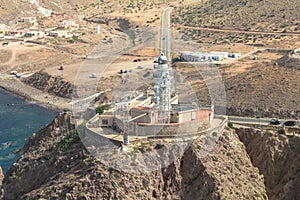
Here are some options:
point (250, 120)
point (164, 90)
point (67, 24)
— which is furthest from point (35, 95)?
point (164, 90)

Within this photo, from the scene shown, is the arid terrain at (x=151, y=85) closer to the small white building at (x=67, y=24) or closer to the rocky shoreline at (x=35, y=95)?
the rocky shoreline at (x=35, y=95)

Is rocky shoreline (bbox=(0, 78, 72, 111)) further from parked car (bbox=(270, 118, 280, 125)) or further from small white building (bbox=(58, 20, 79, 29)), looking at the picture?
small white building (bbox=(58, 20, 79, 29))

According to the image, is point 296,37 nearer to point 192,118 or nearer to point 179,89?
point 179,89

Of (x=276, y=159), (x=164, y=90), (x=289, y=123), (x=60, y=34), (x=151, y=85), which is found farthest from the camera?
(x=60, y=34)

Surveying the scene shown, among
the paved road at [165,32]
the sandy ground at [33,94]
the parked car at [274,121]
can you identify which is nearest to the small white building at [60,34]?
the paved road at [165,32]

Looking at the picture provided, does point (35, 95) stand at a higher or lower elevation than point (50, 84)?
lower

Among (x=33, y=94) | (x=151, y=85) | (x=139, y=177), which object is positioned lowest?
(x=139, y=177)

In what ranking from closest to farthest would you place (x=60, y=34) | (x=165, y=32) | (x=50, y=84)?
(x=50, y=84) < (x=165, y=32) < (x=60, y=34)

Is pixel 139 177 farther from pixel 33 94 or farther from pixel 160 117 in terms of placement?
pixel 33 94
